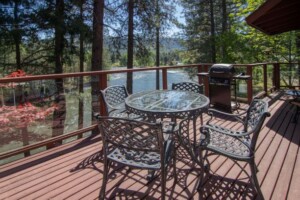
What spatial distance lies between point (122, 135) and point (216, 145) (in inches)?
38.1

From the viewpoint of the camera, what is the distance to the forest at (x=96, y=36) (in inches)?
339

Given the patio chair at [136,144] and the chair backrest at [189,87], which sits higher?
the chair backrest at [189,87]

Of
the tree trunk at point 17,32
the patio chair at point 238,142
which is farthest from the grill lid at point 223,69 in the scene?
the tree trunk at point 17,32

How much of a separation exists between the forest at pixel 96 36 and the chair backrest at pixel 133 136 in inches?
230

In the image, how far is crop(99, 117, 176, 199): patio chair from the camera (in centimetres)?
186

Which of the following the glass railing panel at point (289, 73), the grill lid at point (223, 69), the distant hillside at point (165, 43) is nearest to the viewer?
the grill lid at point (223, 69)

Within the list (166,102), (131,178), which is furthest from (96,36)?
(131,178)

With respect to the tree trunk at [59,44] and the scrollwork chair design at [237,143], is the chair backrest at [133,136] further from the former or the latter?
the tree trunk at [59,44]

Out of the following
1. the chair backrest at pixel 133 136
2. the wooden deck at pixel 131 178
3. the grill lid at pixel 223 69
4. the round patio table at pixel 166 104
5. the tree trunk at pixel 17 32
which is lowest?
the wooden deck at pixel 131 178

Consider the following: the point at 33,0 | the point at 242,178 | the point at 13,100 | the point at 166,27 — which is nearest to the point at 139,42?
the point at 166,27

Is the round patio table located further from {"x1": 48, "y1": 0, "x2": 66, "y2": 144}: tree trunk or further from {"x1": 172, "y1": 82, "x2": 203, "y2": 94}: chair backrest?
{"x1": 48, "y1": 0, "x2": 66, "y2": 144}: tree trunk

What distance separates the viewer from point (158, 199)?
2.25m

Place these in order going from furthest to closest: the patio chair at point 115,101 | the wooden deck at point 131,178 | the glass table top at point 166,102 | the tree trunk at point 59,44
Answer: the tree trunk at point 59,44, the patio chair at point 115,101, the glass table top at point 166,102, the wooden deck at point 131,178

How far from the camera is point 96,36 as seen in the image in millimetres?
7863
